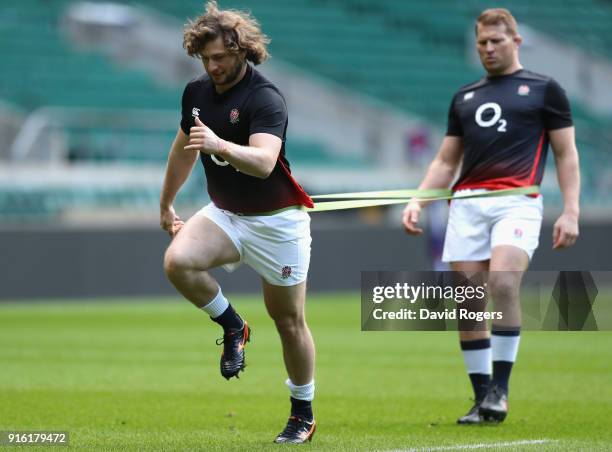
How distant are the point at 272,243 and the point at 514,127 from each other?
78.4 inches

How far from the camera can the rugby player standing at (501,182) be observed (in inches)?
299

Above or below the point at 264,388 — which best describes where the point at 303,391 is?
above

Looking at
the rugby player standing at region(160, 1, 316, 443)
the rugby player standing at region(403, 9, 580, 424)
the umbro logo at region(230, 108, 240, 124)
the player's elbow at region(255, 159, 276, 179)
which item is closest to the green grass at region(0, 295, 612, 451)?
the rugby player standing at region(403, 9, 580, 424)

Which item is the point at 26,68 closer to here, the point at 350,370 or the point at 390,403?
the point at 350,370

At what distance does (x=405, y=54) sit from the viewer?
97.9 feet

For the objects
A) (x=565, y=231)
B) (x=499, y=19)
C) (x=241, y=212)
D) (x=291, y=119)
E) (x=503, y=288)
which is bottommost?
(x=291, y=119)

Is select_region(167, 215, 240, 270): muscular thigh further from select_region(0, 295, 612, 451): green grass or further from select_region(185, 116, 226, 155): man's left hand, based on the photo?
select_region(0, 295, 612, 451): green grass

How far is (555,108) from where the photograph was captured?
7707mm

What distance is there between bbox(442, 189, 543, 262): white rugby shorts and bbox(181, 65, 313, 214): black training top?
1.43m

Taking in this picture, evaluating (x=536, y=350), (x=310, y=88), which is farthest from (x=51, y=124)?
(x=536, y=350)

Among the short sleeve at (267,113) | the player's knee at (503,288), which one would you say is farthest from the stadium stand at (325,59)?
the short sleeve at (267,113)

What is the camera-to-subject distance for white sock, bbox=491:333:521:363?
25.2 ft

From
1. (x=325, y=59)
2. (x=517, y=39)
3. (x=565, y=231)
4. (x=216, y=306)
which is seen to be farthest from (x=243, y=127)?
(x=325, y=59)

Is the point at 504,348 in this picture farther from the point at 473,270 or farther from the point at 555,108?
the point at 555,108
